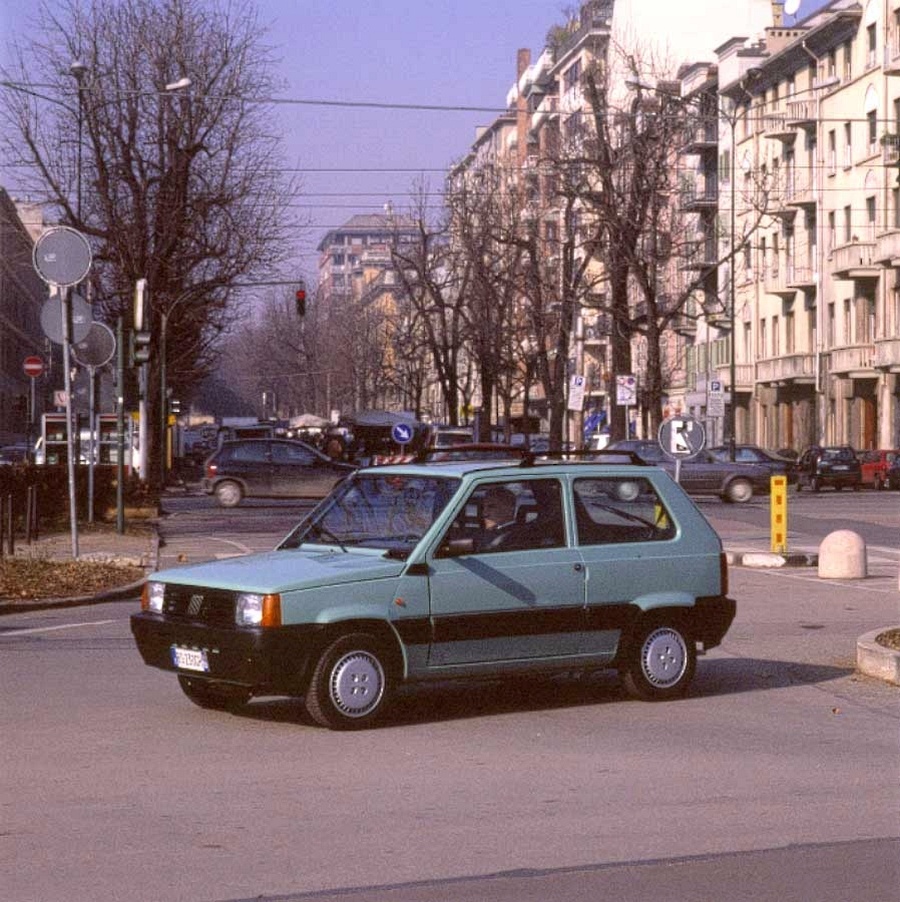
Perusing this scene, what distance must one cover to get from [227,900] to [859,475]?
59.7m

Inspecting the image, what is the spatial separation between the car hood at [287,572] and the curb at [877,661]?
144 inches

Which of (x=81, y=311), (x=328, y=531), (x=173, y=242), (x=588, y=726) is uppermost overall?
(x=173, y=242)

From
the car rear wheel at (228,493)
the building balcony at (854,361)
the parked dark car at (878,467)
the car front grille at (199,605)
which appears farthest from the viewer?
the building balcony at (854,361)

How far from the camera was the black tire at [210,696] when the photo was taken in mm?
11551

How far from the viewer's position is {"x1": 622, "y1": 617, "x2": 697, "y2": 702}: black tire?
39.5ft

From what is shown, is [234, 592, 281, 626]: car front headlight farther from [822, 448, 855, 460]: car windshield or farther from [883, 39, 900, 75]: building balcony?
[883, 39, 900, 75]: building balcony

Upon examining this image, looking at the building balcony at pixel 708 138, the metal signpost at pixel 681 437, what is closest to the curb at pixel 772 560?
the metal signpost at pixel 681 437

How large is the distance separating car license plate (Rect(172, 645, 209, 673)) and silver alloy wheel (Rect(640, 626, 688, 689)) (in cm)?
269

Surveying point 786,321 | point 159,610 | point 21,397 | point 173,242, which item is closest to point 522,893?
point 159,610

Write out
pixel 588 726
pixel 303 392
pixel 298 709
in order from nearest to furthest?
pixel 588 726 → pixel 298 709 → pixel 303 392

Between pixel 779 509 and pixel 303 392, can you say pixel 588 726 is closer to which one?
pixel 779 509

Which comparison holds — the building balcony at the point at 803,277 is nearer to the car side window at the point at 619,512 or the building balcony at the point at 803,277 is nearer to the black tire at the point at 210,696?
the car side window at the point at 619,512

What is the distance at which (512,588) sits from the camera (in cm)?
1151

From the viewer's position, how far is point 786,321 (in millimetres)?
87500
